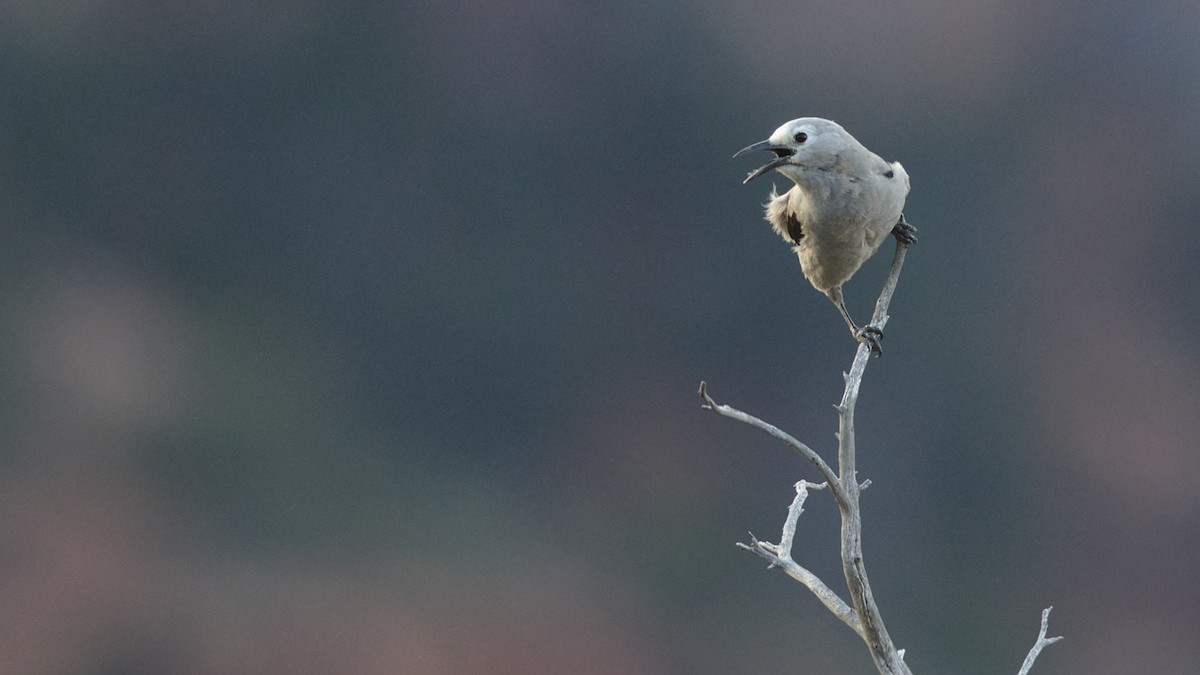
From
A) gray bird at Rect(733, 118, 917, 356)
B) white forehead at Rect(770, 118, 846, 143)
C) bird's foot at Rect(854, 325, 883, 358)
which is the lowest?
bird's foot at Rect(854, 325, 883, 358)

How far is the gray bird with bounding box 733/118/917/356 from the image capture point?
3928 millimetres

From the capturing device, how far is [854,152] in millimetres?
3934

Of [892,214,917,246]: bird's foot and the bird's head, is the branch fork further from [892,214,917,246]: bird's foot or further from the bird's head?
[892,214,917,246]: bird's foot

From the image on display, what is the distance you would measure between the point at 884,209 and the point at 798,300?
12376 millimetres

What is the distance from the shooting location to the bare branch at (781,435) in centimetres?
290

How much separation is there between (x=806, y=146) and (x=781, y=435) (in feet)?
4.20


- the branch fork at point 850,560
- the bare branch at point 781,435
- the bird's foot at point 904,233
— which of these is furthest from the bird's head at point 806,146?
the bare branch at point 781,435

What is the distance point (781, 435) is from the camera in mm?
3043

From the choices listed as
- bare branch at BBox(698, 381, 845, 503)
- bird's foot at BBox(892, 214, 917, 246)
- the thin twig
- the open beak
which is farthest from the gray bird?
bare branch at BBox(698, 381, 845, 503)

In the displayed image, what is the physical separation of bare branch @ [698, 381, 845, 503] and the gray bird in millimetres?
774

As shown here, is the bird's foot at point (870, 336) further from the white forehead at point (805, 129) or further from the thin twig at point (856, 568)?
the white forehead at point (805, 129)

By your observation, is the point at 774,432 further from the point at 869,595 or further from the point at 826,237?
the point at 826,237

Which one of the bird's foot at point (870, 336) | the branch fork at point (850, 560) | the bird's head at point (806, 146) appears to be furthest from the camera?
the bird's head at point (806, 146)

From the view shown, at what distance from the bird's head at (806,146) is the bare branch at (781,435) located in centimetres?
117
